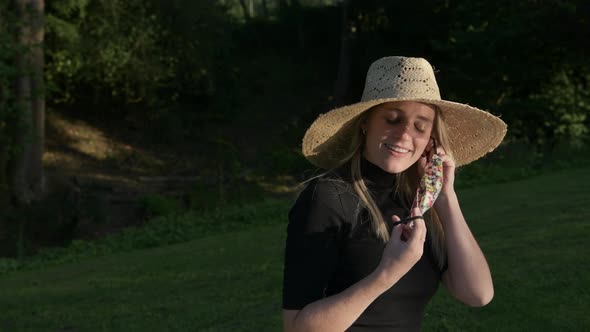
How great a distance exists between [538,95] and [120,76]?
46.2ft

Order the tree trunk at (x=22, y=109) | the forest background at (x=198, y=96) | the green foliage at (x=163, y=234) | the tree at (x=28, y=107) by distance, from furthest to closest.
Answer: the forest background at (x=198, y=96) → the tree at (x=28, y=107) → the tree trunk at (x=22, y=109) → the green foliage at (x=163, y=234)

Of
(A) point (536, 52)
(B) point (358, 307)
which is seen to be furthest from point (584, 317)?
(A) point (536, 52)

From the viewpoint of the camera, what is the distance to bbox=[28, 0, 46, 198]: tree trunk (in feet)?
61.0

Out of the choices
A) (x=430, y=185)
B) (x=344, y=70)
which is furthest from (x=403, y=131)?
(x=344, y=70)

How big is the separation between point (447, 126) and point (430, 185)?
25.1 inches

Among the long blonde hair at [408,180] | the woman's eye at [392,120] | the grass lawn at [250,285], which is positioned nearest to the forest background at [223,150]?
the grass lawn at [250,285]

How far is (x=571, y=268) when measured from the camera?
23.5 ft

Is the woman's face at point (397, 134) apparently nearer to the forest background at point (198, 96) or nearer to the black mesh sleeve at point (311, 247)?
the black mesh sleeve at point (311, 247)

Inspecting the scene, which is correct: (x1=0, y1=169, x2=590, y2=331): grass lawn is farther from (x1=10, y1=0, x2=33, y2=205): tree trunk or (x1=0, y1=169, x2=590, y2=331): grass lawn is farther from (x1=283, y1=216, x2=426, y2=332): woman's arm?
(x1=10, y1=0, x2=33, y2=205): tree trunk

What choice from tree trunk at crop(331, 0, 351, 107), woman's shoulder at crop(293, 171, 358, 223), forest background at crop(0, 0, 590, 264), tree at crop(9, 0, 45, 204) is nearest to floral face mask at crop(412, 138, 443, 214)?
woman's shoulder at crop(293, 171, 358, 223)

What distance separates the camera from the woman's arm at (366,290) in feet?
7.61

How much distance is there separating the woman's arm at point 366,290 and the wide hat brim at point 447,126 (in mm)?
628

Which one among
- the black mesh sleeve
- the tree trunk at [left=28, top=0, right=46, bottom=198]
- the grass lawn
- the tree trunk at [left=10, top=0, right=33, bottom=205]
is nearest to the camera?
the black mesh sleeve

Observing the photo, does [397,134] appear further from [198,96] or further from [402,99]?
[198,96]
